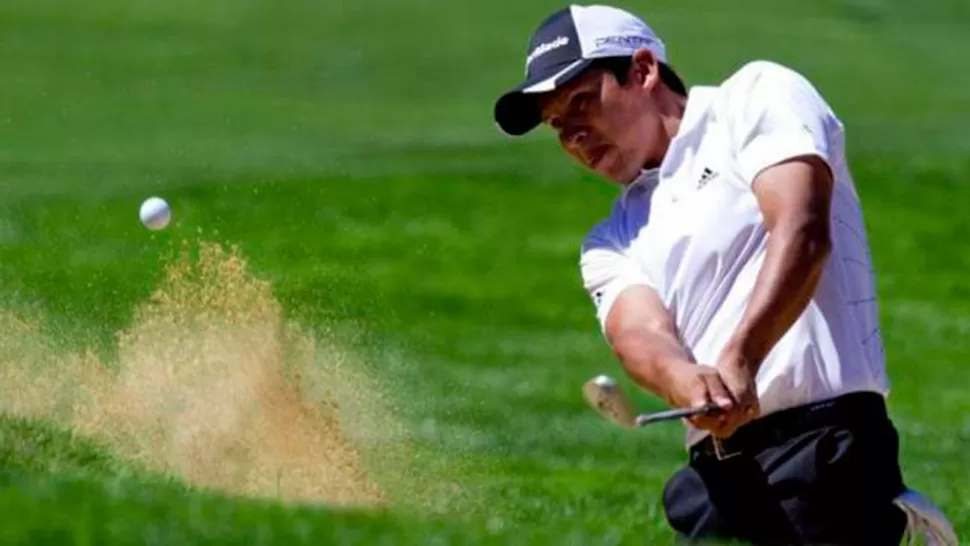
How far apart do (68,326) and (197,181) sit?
6.92 metres

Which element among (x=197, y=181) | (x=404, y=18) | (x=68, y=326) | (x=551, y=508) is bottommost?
(x=404, y=18)

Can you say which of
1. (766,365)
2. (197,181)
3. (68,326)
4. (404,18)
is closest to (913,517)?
(766,365)

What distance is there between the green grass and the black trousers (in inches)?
59.7

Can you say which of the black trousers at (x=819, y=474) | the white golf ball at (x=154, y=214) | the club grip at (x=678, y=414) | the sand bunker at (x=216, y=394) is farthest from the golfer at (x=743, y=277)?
the white golf ball at (x=154, y=214)

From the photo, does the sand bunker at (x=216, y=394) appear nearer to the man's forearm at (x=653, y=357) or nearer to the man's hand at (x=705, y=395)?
the man's forearm at (x=653, y=357)

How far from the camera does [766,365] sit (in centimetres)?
607

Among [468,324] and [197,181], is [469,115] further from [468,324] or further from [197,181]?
[468,324]

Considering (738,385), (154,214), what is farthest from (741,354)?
(154,214)

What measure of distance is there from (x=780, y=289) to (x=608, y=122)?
78 cm

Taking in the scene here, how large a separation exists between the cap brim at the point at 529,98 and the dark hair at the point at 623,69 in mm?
36

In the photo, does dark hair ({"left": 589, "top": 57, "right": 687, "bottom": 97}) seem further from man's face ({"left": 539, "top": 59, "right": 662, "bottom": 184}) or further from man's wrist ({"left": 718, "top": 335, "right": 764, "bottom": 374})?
man's wrist ({"left": 718, "top": 335, "right": 764, "bottom": 374})

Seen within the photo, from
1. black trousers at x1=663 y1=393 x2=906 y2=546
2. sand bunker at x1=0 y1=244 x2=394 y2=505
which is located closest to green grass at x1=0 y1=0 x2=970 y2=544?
sand bunker at x1=0 y1=244 x2=394 y2=505

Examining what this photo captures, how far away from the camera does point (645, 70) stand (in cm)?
645

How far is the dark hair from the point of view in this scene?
21.0ft
